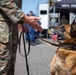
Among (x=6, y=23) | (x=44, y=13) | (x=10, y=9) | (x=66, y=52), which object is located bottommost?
(x=44, y=13)

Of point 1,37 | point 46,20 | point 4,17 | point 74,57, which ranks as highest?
point 4,17

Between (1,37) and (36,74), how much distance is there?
3818 mm

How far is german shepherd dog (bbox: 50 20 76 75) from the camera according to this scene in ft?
14.9

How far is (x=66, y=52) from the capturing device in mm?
4621

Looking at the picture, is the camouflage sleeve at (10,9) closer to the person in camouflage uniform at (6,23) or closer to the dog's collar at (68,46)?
the person in camouflage uniform at (6,23)

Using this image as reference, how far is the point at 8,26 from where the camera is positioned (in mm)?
3145

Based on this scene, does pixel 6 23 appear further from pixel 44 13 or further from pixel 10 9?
pixel 44 13

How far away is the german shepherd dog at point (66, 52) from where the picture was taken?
4555 millimetres

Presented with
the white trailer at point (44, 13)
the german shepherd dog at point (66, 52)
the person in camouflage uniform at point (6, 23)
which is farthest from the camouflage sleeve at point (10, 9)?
the white trailer at point (44, 13)

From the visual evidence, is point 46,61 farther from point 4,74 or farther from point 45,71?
point 4,74

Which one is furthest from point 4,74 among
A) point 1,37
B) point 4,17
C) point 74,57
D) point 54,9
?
point 54,9

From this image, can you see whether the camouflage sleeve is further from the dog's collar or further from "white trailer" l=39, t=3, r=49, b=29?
"white trailer" l=39, t=3, r=49, b=29

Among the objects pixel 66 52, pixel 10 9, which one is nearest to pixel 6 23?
pixel 10 9

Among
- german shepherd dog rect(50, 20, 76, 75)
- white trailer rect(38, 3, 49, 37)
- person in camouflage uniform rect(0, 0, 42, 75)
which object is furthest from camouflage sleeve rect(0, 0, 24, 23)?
white trailer rect(38, 3, 49, 37)
